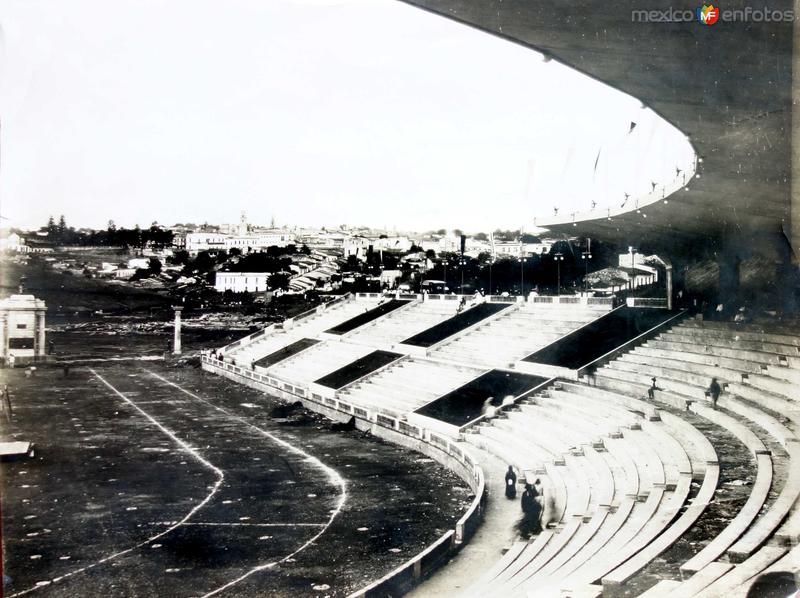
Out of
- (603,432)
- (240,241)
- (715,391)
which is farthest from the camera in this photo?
(240,241)

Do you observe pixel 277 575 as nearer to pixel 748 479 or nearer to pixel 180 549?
pixel 180 549

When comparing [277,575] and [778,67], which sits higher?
[778,67]

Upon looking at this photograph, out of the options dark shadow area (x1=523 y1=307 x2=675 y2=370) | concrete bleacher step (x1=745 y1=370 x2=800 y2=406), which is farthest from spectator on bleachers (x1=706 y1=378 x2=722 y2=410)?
dark shadow area (x1=523 y1=307 x2=675 y2=370)

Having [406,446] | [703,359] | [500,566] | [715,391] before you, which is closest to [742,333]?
[703,359]

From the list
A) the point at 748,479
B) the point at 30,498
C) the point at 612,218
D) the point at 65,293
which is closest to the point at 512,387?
the point at 612,218

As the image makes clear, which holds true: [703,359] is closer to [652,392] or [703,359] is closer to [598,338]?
[652,392]
